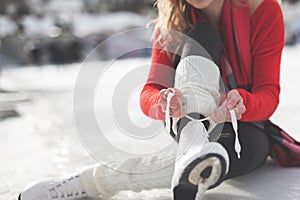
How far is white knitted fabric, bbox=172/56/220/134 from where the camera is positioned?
30.1 inches

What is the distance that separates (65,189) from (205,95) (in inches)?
11.1

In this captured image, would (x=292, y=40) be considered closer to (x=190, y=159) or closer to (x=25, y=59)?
(x=25, y=59)

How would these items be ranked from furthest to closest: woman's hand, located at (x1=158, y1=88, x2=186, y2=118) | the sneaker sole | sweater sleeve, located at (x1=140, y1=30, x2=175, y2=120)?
sweater sleeve, located at (x1=140, y1=30, x2=175, y2=120) → woman's hand, located at (x1=158, y1=88, x2=186, y2=118) → the sneaker sole

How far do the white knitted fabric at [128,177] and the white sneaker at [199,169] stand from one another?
0.15m

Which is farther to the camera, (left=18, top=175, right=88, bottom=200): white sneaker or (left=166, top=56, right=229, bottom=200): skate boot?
(left=18, top=175, right=88, bottom=200): white sneaker

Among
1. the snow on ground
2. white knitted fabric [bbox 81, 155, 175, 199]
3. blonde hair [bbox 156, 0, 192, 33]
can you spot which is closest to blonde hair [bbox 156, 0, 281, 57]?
blonde hair [bbox 156, 0, 192, 33]

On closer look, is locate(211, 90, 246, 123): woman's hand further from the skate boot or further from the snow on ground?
the snow on ground

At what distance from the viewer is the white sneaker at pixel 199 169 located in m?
0.67

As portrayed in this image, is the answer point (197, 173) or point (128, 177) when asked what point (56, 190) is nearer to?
point (128, 177)

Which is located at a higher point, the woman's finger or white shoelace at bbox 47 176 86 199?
the woman's finger

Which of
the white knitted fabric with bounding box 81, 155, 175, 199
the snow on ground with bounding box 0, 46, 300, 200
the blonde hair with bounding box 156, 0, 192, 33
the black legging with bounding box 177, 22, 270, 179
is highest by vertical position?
the blonde hair with bounding box 156, 0, 192, 33

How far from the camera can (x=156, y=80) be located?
944mm

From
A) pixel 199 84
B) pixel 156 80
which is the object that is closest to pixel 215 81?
pixel 199 84

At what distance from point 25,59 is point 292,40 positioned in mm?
5906
